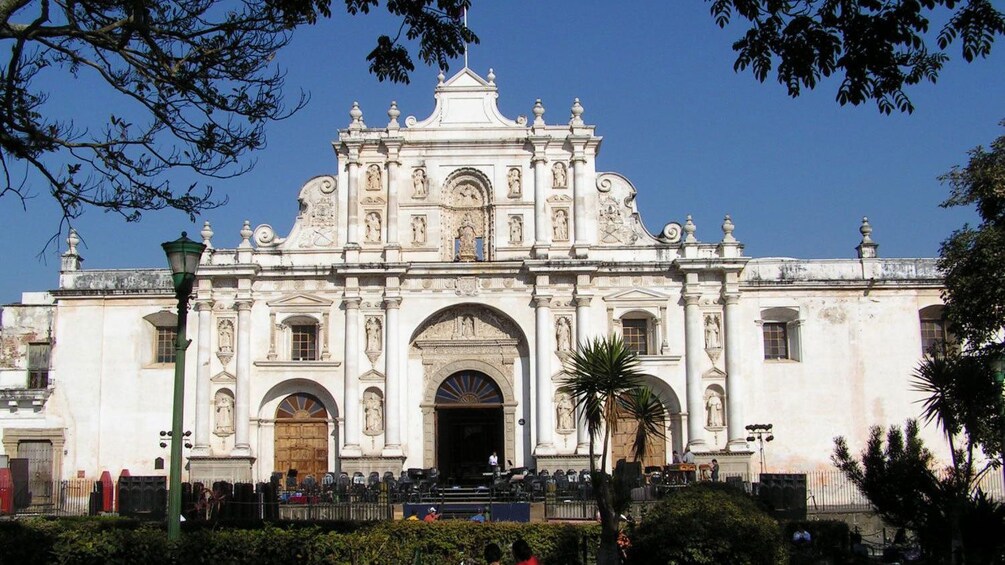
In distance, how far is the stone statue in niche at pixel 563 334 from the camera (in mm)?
36062

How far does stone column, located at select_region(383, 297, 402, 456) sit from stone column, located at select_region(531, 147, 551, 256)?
504 centimetres

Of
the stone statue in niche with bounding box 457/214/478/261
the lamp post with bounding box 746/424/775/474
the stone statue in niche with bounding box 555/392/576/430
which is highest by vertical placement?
the stone statue in niche with bounding box 457/214/478/261

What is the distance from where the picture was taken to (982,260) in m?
22.4

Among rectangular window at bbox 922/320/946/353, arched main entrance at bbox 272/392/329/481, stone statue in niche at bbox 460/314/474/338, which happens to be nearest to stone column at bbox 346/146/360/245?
stone statue in niche at bbox 460/314/474/338

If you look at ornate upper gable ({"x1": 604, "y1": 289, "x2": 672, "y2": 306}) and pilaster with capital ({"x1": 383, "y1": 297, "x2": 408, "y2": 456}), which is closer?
pilaster with capital ({"x1": 383, "y1": 297, "x2": 408, "y2": 456})

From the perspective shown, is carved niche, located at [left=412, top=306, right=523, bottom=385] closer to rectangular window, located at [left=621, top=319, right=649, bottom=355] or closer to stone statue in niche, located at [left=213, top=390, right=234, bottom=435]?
rectangular window, located at [left=621, top=319, right=649, bottom=355]

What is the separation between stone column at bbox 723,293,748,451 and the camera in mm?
35438

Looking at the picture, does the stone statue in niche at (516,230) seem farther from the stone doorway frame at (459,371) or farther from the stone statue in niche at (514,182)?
the stone doorway frame at (459,371)

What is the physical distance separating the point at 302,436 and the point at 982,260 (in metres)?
22.0

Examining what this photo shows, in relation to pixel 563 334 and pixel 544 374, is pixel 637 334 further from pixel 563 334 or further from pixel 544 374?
pixel 544 374

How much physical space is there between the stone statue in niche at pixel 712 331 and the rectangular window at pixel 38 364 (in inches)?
857

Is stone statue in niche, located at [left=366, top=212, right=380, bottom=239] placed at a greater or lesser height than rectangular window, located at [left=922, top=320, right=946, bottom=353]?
greater

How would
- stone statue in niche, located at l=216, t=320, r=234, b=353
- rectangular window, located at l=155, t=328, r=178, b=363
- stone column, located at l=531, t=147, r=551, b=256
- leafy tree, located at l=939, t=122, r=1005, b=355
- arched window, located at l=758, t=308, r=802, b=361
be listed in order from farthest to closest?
rectangular window, located at l=155, t=328, r=178, b=363 < arched window, located at l=758, t=308, r=802, b=361 < stone column, located at l=531, t=147, r=551, b=256 < stone statue in niche, located at l=216, t=320, r=234, b=353 < leafy tree, located at l=939, t=122, r=1005, b=355

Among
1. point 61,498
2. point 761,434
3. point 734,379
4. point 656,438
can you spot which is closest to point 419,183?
point 656,438
